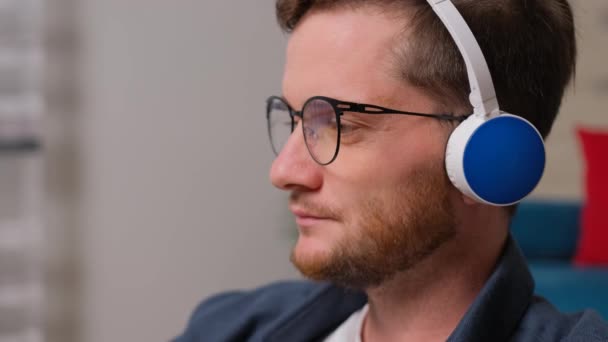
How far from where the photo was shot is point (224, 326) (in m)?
1.36

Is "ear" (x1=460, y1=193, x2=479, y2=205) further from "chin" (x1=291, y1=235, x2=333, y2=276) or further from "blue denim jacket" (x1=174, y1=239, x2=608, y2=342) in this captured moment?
"chin" (x1=291, y1=235, x2=333, y2=276)

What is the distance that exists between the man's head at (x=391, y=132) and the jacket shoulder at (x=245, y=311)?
0.28m

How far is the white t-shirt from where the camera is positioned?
1271mm

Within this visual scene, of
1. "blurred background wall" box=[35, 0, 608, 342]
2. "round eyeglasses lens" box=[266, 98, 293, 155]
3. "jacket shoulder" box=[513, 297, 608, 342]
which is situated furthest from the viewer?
"blurred background wall" box=[35, 0, 608, 342]

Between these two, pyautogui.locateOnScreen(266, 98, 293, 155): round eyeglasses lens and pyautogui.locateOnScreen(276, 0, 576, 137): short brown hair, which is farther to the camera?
pyautogui.locateOnScreen(266, 98, 293, 155): round eyeglasses lens

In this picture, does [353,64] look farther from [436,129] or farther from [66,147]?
[66,147]

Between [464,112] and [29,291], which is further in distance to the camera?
[29,291]

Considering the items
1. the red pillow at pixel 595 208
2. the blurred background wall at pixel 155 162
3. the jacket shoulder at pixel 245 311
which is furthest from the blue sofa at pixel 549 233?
the jacket shoulder at pixel 245 311

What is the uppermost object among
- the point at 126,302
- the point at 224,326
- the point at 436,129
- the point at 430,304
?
the point at 436,129

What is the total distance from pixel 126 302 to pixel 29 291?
36cm

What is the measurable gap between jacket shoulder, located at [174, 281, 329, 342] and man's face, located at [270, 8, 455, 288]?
278mm

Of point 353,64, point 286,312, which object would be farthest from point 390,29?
point 286,312

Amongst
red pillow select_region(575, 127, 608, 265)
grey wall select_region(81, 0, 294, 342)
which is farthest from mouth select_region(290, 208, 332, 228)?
grey wall select_region(81, 0, 294, 342)

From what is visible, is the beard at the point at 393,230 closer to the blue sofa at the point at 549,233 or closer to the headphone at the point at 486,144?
the headphone at the point at 486,144
